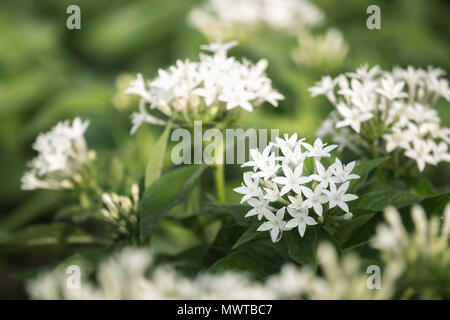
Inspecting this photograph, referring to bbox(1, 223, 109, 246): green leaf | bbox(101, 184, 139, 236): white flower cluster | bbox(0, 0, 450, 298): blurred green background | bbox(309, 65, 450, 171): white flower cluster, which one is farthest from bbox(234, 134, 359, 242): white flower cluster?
bbox(0, 0, 450, 298): blurred green background

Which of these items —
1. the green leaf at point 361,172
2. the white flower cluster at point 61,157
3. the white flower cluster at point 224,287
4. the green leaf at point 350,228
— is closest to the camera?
the white flower cluster at point 224,287

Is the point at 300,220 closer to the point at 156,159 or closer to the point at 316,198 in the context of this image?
the point at 316,198

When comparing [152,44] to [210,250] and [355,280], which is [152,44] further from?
[355,280]

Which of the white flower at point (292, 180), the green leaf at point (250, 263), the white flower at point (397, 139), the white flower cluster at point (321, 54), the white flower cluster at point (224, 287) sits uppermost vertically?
the white flower cluster at point (321, 54)

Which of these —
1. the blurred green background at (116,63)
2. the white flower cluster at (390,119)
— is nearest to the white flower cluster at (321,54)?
the blurred green background at (116,63)

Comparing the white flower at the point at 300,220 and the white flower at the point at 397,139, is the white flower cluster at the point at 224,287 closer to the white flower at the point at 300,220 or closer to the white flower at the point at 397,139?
the white flower at the point at 300,220

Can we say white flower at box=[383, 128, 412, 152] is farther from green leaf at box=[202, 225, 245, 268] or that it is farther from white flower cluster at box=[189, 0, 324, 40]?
white flower cluster at box=[189, 0, 324, 40]
